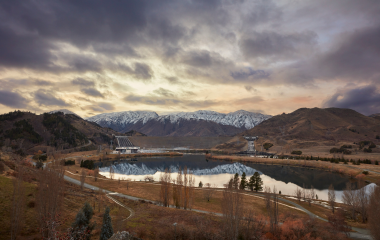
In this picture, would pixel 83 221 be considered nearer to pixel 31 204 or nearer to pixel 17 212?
pixel 17 212

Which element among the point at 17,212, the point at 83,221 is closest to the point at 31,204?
the point at 17,212

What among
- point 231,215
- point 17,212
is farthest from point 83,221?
point 231,215

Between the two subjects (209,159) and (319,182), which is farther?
(209,159)

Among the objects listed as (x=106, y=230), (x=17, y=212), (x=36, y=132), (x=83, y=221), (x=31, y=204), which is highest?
(x=36, y=132)

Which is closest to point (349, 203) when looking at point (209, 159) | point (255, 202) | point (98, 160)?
point (255, 202)

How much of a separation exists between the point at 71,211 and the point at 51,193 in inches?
390

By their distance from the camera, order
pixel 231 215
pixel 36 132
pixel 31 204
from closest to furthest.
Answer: pixel 231 215 < pixel 31 204 < pixel 36 132

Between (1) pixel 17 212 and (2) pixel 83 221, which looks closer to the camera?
(1) pixel 17 212

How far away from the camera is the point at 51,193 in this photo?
19484 mm

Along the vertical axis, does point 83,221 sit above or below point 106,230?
above

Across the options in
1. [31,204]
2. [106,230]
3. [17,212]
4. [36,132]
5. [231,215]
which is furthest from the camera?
[36,132]

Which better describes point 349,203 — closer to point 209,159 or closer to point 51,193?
point 51,193

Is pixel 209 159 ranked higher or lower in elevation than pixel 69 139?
lower

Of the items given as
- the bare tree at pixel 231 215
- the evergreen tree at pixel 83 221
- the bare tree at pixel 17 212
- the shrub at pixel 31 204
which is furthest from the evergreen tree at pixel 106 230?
the shrub at pixel 31 204
